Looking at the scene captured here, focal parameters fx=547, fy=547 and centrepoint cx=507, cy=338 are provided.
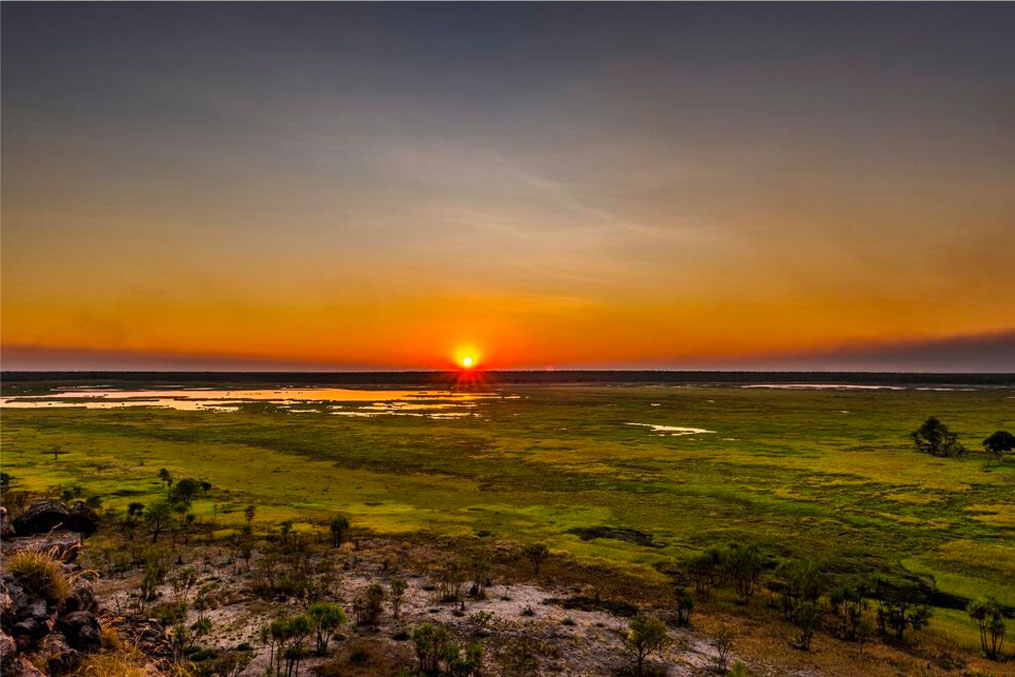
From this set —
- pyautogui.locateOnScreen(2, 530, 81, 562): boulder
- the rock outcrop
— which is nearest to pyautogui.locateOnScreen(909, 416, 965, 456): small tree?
the rock outcrop

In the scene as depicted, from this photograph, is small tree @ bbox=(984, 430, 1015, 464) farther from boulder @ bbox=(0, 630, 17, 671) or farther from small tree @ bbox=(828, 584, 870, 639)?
boulder @ bbox=(0, 630, 17, 671)

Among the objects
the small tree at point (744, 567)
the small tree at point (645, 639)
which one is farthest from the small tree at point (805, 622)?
the small tree at point (645, 639)

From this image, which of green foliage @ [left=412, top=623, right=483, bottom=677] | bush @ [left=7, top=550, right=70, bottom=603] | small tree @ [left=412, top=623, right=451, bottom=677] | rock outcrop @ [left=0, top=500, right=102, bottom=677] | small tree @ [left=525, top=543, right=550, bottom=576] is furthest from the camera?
small tree @ [left=525, top=543, right=550, bottom=576]

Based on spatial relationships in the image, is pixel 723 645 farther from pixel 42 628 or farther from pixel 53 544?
pixel 53 544

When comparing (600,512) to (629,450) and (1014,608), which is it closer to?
(1014,608)

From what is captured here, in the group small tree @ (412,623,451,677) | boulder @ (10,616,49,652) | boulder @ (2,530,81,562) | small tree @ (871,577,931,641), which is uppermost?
boulder @ (10,616,49,652)

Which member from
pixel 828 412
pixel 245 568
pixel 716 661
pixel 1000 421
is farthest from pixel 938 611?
pixel 828 412
